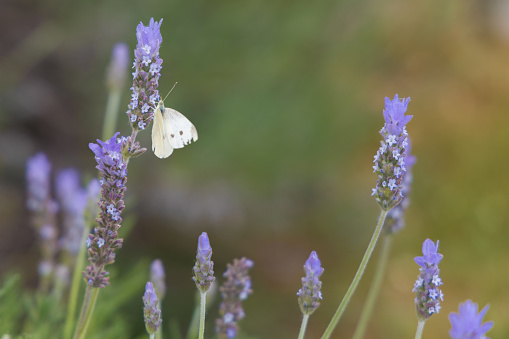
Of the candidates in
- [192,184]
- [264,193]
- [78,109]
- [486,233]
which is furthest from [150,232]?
[486,233]

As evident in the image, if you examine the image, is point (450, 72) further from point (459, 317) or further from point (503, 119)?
point (459, 317)

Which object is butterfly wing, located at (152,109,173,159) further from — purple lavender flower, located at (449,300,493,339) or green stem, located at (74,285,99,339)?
purple lavender flower, located at (449,300,493,339)

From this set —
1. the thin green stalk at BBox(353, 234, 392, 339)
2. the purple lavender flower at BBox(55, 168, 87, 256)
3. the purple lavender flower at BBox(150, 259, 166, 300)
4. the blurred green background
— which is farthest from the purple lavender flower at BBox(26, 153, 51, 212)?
the blurred green background

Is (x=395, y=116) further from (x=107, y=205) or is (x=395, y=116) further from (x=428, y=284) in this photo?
(x=107, y=205)

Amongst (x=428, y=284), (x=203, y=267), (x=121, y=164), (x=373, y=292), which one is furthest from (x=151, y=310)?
(x=373, y=292)

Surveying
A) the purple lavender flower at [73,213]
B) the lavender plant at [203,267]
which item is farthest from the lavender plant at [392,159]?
the purple lavender flower at [73,213]

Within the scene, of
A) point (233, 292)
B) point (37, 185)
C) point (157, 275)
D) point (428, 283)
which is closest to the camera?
point (428, 283)
